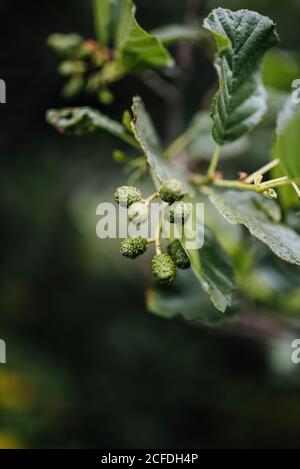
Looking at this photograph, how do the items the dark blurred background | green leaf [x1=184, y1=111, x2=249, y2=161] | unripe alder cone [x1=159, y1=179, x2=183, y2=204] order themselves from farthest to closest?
1. the dark blurred background
2. green leaf [x1=184, y1=111, x2=249, y2=161]
3. unripe alder cone [x1=159, y1=179, x2=183, y2=204]

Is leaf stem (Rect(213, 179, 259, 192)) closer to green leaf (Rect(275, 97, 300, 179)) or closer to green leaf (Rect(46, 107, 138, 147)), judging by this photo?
green leaf (Rect(275, 97, 300, 179))

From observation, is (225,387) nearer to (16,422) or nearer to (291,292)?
(16,422)

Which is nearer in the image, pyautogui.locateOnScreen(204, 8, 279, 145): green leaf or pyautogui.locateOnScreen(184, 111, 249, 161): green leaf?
pyautogui.locateOnScreen(204, 8, 279, 145): green leaf

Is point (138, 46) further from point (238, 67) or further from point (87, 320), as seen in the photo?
point (87, 320)

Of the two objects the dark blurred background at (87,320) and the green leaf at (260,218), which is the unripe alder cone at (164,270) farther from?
the dark blurred background at (87,320)

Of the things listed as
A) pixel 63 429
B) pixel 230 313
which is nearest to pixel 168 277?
pixel 230 313

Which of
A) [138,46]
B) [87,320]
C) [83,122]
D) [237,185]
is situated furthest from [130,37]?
[87,320]

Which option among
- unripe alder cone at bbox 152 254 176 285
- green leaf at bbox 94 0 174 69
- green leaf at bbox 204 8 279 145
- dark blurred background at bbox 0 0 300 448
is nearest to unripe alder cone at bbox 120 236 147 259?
unripe alder cone at bbox 152 254 176 285

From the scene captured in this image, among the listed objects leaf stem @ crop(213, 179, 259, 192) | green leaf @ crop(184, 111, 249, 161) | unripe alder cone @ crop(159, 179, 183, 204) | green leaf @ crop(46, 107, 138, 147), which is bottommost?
unripe alder cone @ crop(159, 179, 183, 204)
